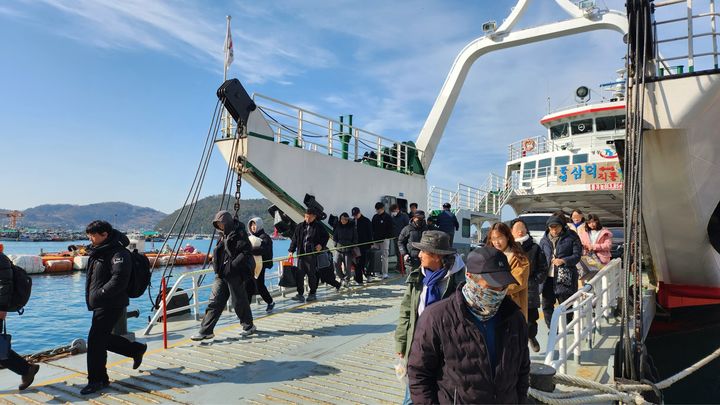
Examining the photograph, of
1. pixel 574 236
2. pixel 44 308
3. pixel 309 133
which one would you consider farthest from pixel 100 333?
pixel 44 308

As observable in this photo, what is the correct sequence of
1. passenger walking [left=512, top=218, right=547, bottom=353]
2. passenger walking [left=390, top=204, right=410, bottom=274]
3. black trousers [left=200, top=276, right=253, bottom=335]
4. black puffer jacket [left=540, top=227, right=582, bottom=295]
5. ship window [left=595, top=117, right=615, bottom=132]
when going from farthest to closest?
ship window [left=595, top=117, right=615, bottom=132] < passenger walking [left=390, top=204, right=410, bottom=274] < black trousers [left=200, top=276, right=253, bottom=335] < black puffer jacket [left=540, top=227, right=582, bottom=295] < passenger walking [left=512, top=218, right=547, bottom=353]

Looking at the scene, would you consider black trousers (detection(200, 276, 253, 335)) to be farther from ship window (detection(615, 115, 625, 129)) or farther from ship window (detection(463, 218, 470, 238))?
ship window (detection(615, 115, 625, 129))

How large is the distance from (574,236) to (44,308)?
1667 centimetres

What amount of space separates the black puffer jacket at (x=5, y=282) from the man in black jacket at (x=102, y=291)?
69cm

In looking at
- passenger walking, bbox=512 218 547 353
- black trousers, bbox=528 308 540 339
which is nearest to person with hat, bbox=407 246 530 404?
passenger walking, bbox=512 218 547 353

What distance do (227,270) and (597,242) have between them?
5.96 metres

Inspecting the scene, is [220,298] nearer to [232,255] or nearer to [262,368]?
[232,255]

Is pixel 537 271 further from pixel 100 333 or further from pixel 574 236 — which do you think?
pixel 100 333

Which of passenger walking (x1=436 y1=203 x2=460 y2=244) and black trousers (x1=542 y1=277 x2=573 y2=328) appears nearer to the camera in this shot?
black trousers (x1=542 y1=277 x2=573 y2=328)

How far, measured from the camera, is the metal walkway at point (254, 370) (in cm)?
427

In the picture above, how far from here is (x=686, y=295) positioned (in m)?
7.90

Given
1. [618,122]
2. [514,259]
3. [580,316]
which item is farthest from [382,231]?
[618,122]

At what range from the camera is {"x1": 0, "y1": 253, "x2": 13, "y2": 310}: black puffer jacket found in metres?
4.27

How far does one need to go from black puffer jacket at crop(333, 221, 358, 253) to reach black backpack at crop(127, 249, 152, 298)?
5574 millimetres
